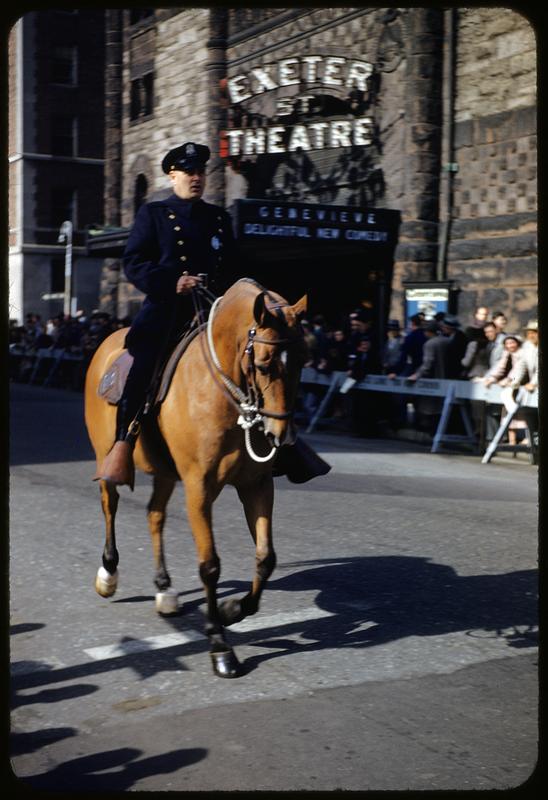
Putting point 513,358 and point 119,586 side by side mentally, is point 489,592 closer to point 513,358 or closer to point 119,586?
point 119,586

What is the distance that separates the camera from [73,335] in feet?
91.6

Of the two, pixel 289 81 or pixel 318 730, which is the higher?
pixel 289 81

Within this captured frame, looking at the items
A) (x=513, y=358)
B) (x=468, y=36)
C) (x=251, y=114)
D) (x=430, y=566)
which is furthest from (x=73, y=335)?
(x=430, y=566)

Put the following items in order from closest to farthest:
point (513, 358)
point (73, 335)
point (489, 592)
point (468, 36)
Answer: point (489, 592)
point (513, 358)
point (468, 36)
point (73, 335)

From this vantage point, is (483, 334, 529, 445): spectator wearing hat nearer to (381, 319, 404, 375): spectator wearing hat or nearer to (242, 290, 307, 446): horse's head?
(381, 319, 404, 375): spectator wearing hat

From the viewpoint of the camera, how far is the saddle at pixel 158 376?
560 cm

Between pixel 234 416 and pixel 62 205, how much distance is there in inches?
1932

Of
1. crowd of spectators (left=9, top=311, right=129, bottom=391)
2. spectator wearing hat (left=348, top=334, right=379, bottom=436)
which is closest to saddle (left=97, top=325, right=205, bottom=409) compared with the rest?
spectator wearing hat (left=348, top=334, right=379, bottom=436)

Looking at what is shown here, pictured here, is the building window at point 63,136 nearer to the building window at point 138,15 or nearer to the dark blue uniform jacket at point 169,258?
the building window at point 138,15

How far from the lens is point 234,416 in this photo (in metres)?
5.20

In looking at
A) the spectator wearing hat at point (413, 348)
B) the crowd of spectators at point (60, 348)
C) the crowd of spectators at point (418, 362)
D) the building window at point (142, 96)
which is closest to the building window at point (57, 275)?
the building window at point (142, 96)

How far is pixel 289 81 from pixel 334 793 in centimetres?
2155

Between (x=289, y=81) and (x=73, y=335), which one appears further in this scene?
(x=73, y=335)

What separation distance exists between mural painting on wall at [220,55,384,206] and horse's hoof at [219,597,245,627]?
17.4 m
